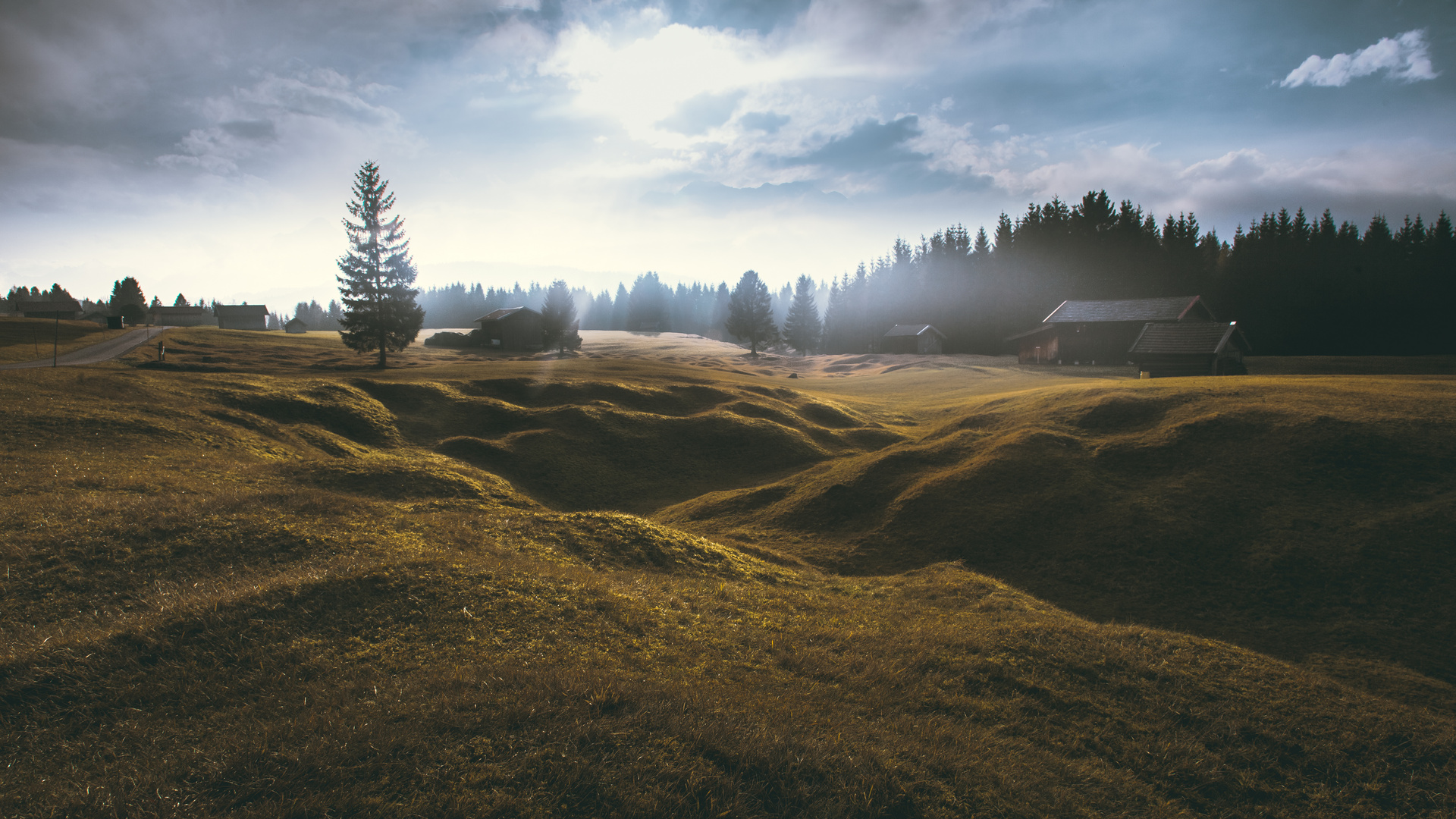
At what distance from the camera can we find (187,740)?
5750 millimetres

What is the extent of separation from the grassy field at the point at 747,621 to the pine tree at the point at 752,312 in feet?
262

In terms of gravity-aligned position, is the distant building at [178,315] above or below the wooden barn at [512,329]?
above

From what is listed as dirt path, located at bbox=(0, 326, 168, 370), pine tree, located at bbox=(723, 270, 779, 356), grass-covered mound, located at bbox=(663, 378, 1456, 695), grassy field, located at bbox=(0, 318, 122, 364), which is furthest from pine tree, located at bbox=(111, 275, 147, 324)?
grass-covered mound, located at bbox=(663, 378, 1456, 695)

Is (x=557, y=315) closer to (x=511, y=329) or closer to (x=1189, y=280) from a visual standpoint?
(x=511, y=329)

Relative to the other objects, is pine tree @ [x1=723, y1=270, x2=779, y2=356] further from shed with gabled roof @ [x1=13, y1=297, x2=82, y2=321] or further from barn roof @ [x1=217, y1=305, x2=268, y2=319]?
shed with gabled roof @ [x1=13, y1=297, x2=82, y2=321]

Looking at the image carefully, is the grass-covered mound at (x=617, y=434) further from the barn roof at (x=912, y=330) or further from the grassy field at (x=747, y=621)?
the barn roof at (x=912, y=330)

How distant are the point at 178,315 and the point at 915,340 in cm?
12923

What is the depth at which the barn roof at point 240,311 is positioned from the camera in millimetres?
104188

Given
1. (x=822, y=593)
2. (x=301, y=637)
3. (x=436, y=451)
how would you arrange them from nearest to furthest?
(x=301, y=637) < (x=822, y=593) < (x=436, y=451)

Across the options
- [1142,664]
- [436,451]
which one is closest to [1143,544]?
[1142,664]

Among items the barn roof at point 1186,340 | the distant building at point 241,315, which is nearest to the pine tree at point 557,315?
the barn roof at point 1186,340

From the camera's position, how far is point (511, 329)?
78.7 metres

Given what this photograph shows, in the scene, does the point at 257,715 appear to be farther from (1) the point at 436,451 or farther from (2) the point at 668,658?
(1) the point at 436,451

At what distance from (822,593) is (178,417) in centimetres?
2316
